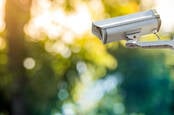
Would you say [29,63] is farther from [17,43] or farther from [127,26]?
[127,26]

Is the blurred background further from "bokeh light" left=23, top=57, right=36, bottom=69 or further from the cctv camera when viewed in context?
the cctv camera

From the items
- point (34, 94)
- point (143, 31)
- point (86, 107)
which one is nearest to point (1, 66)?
point (34, 94)

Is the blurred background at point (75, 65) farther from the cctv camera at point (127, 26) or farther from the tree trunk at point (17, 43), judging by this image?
the cctv camera at point (127, 26)

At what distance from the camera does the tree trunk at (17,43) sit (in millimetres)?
5688

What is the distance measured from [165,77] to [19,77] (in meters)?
1.71

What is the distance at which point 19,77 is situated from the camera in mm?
5855

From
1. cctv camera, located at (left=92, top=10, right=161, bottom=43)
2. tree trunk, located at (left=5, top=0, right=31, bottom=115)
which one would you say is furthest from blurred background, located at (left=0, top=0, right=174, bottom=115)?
cctv camera, located at (left=92, top=10, right=161, bottom=43)

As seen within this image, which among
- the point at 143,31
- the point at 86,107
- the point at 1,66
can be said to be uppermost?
the point at 143,31

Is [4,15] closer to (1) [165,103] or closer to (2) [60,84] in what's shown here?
(2) [60,84]

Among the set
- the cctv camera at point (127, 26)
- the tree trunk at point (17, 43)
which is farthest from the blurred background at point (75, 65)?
the cctv camera at point (127, 26)

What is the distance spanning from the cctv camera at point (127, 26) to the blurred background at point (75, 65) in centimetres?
463

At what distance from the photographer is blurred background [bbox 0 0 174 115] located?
19.3 feet

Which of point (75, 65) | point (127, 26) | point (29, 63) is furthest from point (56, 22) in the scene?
point (127, 26)

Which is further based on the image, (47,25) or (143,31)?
(47,25)
